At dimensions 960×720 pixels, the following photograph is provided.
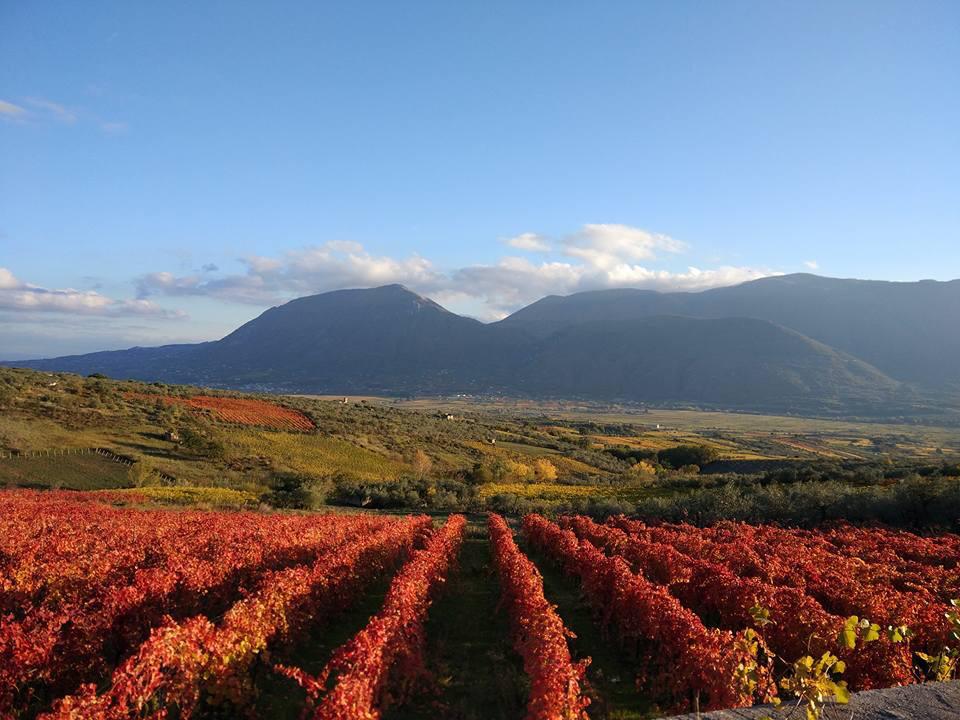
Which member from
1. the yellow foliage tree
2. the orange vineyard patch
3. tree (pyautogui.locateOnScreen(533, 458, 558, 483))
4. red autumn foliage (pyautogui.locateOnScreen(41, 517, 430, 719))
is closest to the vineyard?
red autumn foliage (pyautogui.locateOnScreen(41, 517, 430, 719))

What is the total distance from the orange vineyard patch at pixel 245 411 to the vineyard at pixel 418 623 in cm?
3992

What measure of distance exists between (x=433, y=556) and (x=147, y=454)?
111 feet

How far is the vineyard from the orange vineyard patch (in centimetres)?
3992

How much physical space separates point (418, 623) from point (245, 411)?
5525 cm

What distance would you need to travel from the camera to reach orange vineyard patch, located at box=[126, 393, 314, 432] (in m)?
56.0

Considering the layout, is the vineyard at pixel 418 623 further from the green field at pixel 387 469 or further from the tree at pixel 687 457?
the tree at pixel 687 457

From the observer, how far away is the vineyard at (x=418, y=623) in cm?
614

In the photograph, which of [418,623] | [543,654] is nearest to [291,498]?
[418,623]

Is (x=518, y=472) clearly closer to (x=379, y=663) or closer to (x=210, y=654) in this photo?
A: (x=379, y=663)

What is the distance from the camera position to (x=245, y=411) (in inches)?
2356

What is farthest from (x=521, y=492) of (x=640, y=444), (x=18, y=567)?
(x=640, y=444)

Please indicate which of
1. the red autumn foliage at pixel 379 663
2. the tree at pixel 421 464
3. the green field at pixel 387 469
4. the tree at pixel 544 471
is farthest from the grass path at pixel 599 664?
the tree at pixel 544 471

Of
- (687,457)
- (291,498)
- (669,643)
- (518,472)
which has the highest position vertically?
(669,643)

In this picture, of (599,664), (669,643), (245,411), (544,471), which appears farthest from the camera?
(245,411)
